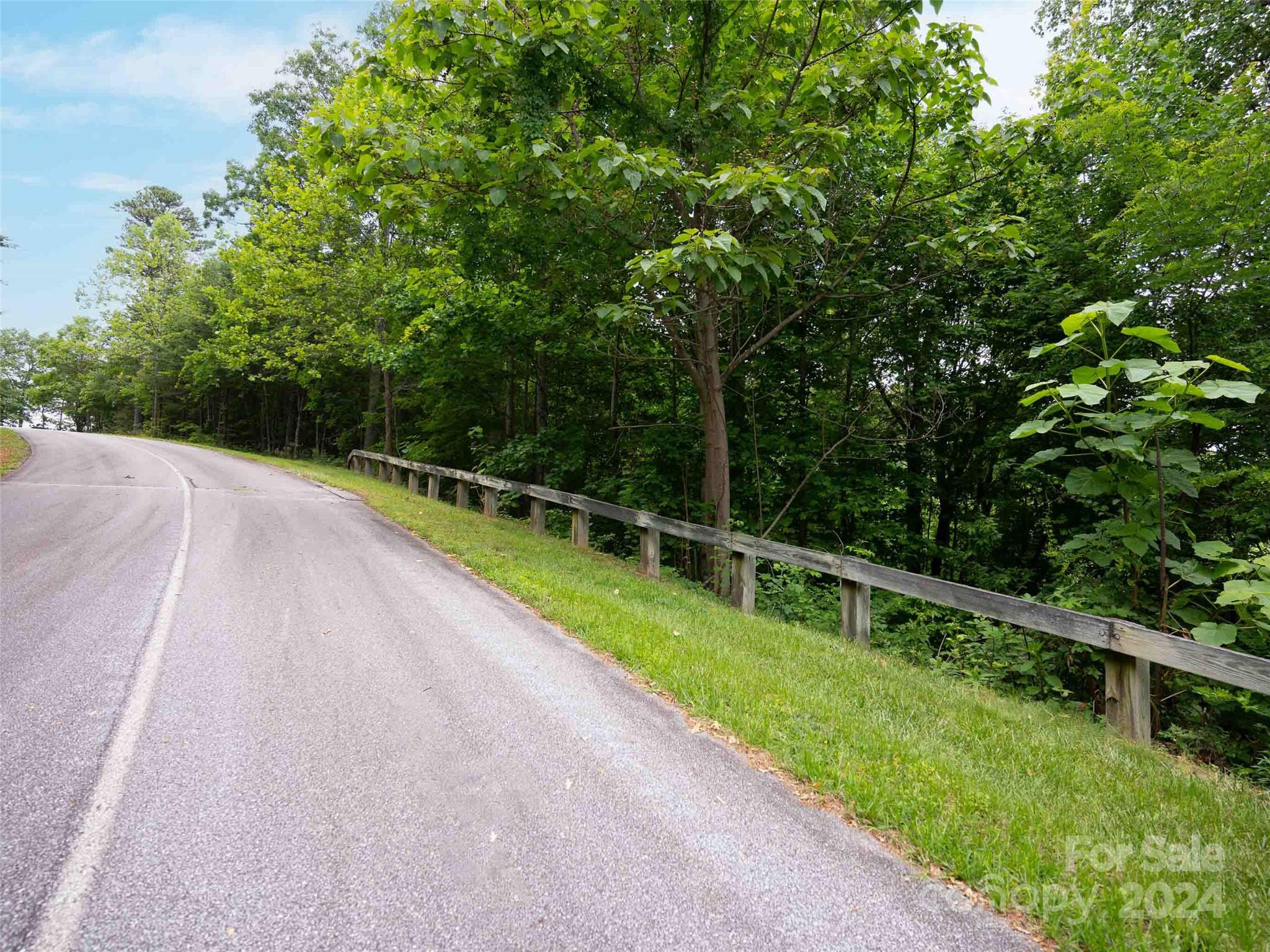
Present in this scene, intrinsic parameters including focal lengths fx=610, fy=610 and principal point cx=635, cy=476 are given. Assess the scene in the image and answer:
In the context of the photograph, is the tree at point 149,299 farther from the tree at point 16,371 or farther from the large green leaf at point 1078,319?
the large green leaf at point 1078,319

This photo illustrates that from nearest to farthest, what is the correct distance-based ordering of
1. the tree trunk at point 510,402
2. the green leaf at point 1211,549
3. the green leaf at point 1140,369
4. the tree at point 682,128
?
the green leaf at point 1140,369 < the green leaf at point 1211,549 < the tree at point 682,128 < the tree trunk at point 510,402

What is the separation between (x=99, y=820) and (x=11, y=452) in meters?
20.3

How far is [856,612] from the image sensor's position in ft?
18.6

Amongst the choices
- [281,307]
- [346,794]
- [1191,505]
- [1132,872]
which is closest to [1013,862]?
A: [1132,872]

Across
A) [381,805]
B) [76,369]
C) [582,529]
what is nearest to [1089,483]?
[381,805]

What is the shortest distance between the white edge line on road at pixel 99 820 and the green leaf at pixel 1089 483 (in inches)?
206

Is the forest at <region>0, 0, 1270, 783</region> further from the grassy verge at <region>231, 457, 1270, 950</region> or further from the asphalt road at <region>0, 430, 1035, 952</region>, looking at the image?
the asphalt road at <region>0, 430, 1035, 952</region>

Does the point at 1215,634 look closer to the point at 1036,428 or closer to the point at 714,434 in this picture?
the point at 1036,428

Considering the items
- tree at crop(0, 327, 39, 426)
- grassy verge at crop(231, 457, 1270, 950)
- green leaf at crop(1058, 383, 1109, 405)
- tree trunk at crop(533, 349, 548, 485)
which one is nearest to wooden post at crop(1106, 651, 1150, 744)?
grassy verge at crop(231, 457, 1270, 950)

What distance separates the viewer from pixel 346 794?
2730mm

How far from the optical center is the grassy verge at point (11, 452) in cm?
1379

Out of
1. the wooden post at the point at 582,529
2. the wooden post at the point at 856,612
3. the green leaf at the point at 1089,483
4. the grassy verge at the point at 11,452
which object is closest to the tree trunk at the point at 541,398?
the wooden post at the point at 582,529

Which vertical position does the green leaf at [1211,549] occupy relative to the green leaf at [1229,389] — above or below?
below

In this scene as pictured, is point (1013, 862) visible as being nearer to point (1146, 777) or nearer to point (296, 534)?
point (1146, 777)
